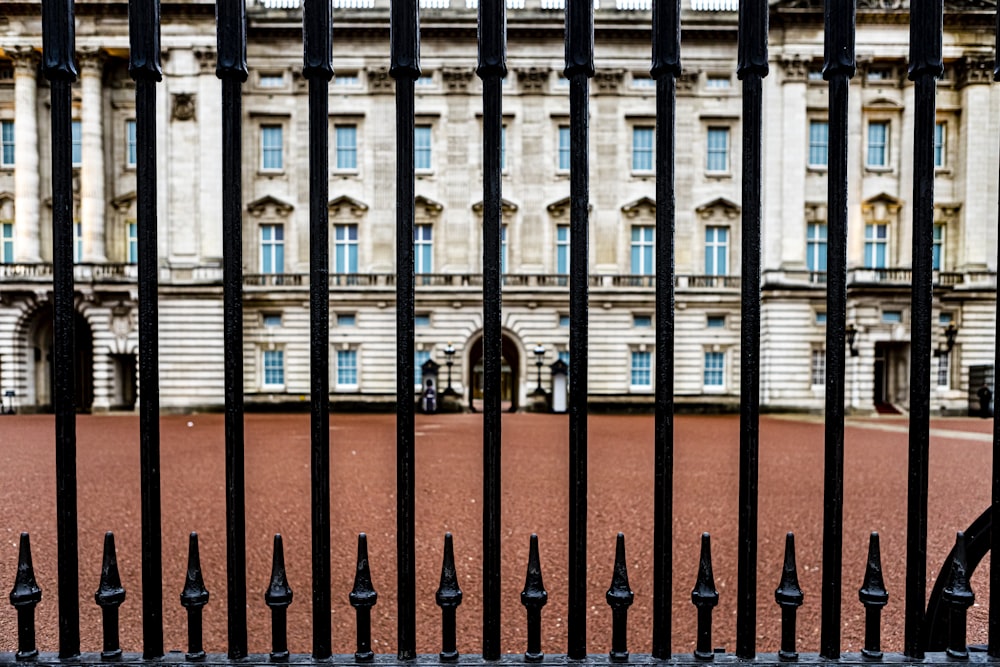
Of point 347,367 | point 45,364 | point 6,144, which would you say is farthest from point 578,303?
point 6,144

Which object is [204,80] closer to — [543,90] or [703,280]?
[543,90]

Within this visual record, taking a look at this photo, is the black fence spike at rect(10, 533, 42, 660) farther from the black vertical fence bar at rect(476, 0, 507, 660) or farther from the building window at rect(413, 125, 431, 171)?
the building window at rect(413, 125, 431, 171)

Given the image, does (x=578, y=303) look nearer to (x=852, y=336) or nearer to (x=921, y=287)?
(x=921, y=287)

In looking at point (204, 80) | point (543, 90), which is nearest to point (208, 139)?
point (204, 80)

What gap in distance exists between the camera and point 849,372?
79.4 ft

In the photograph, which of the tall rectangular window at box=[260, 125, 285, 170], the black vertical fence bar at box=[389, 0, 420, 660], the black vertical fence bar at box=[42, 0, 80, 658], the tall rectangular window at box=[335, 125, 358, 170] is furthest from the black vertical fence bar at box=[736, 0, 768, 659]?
the tall rectangular window at box=[260, 125, 285, 170]

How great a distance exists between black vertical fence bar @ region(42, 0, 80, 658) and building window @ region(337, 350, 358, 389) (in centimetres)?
2342

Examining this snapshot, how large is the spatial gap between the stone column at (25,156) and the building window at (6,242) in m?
0.90

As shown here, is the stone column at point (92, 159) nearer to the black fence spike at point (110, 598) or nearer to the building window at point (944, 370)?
the black fence spike at point (110, 598)

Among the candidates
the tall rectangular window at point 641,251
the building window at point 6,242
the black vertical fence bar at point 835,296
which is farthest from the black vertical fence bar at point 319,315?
the building window at point 6,242

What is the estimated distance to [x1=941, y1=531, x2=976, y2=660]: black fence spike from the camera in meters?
1.50

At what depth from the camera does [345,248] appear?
24.9 meters

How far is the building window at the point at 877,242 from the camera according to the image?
25047mm

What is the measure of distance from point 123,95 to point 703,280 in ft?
79.2
